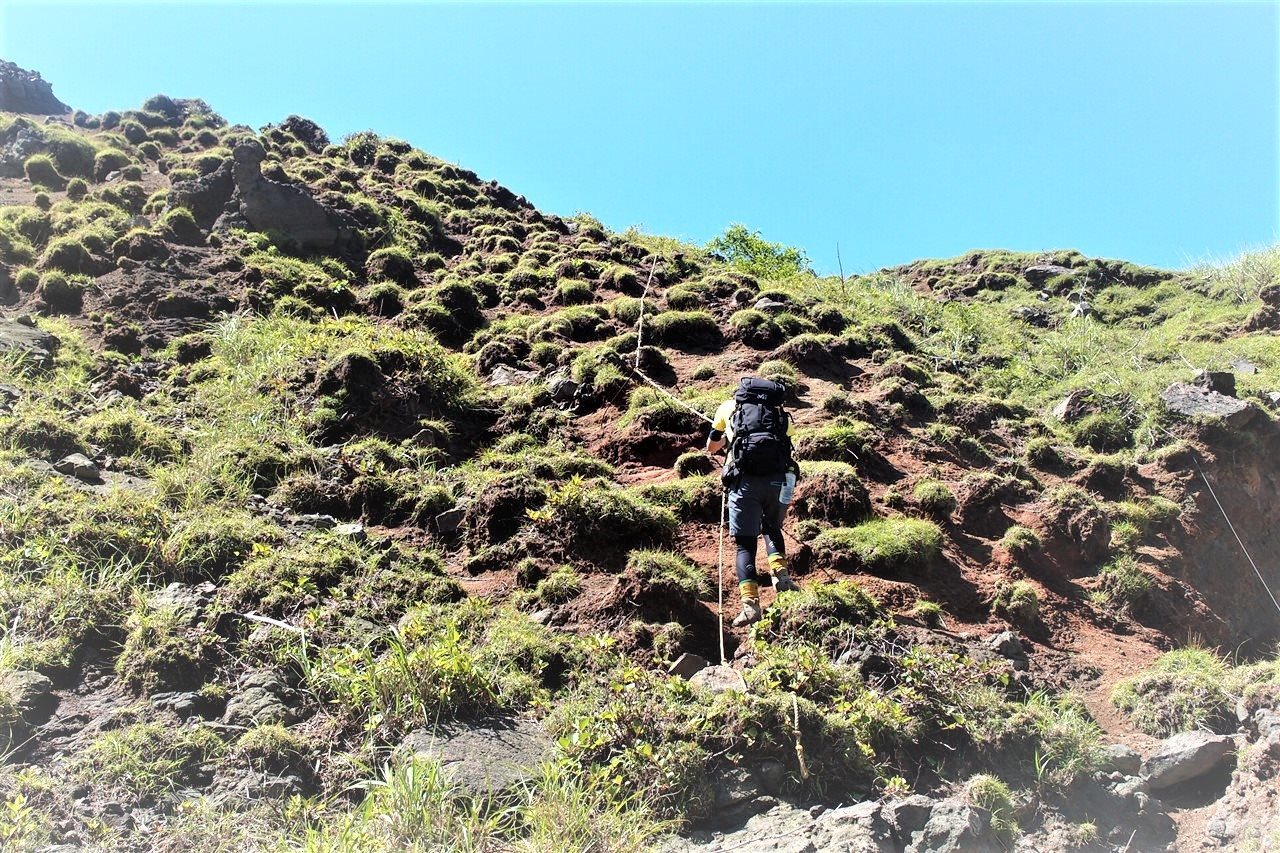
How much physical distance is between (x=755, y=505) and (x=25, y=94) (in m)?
23.5

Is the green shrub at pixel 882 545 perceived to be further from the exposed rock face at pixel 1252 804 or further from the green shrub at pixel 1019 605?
the exposed rock face at pixel 1252 804

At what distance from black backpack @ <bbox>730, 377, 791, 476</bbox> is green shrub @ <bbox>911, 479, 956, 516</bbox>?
6.34 ft

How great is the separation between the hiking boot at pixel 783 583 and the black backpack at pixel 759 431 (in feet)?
2.67

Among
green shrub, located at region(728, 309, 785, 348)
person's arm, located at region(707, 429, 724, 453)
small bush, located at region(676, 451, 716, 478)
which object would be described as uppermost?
green shrub, located at region(728, 309, 785, 348)

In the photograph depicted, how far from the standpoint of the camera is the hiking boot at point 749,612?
6.02 metres

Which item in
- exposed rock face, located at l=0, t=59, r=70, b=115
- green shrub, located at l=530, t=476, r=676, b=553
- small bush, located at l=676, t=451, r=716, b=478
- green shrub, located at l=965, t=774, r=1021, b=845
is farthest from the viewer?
exposed rock face, located at l=0, t=59, r=70, b=115

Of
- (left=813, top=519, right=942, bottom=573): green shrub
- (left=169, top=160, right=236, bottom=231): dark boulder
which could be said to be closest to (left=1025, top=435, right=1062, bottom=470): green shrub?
(left=813, top=519, right=942, bottom=573): green shrub

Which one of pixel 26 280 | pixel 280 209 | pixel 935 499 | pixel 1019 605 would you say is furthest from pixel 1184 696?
pixel 280 209

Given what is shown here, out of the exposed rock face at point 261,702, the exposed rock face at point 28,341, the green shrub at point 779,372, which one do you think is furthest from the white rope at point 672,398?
the exposed rock face at point 28,341

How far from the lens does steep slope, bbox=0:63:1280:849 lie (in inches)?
181

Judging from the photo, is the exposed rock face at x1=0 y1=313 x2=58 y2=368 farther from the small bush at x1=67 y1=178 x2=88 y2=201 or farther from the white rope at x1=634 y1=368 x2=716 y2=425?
the white rope at x1=634 y1=368 x2=716 y2=425

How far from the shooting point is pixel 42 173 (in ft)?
48.0

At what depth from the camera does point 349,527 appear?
7156 millimetres

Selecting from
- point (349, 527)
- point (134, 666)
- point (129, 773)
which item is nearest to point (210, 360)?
point (349, 527)
